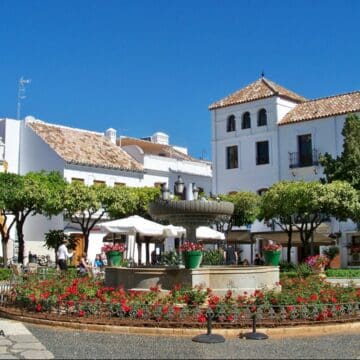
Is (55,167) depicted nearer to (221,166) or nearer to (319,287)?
(221,166)

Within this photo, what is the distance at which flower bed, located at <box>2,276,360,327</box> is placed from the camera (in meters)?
10.4

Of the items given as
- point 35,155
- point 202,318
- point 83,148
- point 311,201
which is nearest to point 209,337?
point 202,318

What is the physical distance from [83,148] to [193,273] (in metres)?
28.6

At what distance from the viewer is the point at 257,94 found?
41.1m

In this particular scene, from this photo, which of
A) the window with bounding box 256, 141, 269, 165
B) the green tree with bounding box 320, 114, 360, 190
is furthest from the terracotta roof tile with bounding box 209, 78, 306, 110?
the green tree with bounding box 320, 114, 360, 190

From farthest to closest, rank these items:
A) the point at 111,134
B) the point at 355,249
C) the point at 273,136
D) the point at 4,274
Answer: the point at 111,134 → the point at 273,136 → the point at 355,249 → the point at 4,274

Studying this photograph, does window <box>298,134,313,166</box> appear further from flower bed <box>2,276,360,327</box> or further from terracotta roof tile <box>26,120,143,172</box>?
flower bed <box>2,276,360,327</box>

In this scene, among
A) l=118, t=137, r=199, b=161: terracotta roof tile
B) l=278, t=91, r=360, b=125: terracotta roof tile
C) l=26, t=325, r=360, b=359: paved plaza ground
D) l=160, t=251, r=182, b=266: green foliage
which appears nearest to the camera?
l=26, t=325, r=360, b=359: paved plaza ground

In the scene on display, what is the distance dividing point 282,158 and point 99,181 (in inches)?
464

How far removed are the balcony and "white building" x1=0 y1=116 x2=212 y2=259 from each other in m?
9.08

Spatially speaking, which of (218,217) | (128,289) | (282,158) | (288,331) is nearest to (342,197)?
(282,158)

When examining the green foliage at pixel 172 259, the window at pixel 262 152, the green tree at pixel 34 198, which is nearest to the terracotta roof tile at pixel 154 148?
the window at pixel 262 152

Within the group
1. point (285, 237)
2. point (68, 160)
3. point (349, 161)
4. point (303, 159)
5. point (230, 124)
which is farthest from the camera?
point (230, 124)

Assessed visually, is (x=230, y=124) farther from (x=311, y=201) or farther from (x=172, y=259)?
(x=172, y=259)
